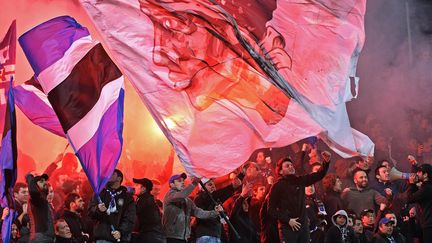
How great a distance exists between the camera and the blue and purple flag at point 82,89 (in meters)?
9.47

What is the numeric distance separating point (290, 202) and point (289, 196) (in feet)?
0.24

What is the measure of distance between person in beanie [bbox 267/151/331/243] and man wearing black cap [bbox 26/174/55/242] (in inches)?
102

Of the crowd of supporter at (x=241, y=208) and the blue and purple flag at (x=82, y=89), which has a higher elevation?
the blue and purple flag at (x=82, y=89)

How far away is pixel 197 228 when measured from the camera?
11.4 meters

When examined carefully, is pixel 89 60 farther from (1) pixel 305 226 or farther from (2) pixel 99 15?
(1) pixel 305 226

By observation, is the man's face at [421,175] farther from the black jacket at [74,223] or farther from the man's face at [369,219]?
the black jacket at [74,223]

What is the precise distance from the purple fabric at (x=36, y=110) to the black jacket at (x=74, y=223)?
4.50 feet

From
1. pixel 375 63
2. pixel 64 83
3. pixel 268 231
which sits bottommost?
pixel 375 63

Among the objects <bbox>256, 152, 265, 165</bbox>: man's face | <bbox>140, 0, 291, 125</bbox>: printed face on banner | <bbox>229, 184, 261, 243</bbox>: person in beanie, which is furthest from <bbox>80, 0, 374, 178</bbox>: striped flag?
<bbox>256, 152, 265, 165</bbox>: man's face

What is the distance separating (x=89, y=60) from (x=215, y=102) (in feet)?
4.68

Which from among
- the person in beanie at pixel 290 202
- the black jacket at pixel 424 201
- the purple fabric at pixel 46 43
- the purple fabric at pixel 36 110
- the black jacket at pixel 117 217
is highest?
the purple fabric at pixel 46 43

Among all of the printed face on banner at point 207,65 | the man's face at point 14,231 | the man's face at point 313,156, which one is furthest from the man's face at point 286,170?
the man's face at point 14,231

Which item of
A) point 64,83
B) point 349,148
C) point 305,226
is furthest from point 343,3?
point 64,83

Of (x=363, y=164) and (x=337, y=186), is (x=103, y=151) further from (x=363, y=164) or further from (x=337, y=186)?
(x=363, y=164)
